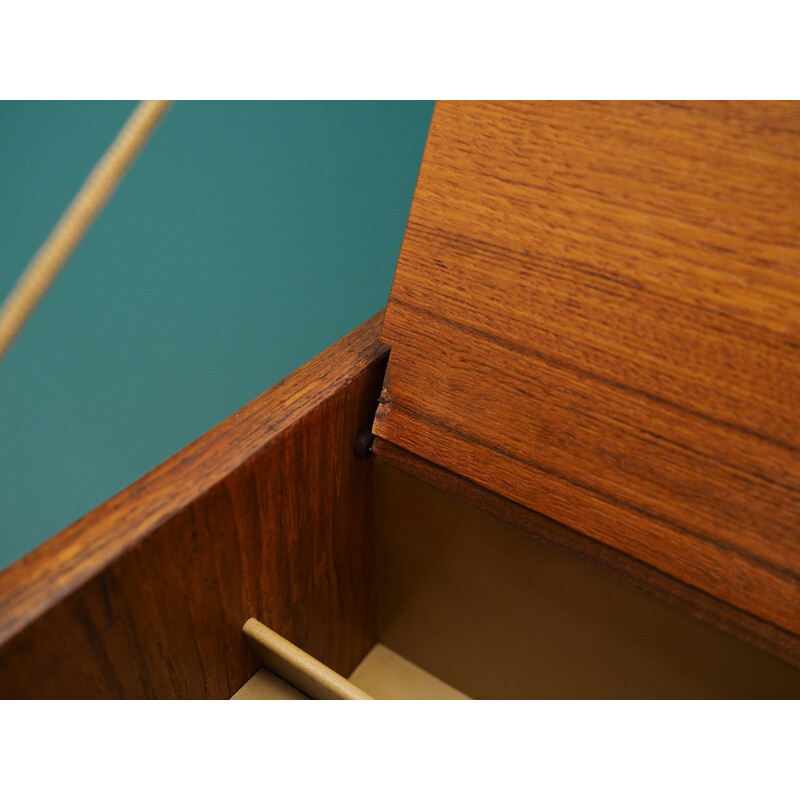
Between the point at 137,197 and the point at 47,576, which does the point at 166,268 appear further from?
the point at 47,576

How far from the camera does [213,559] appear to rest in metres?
0.46

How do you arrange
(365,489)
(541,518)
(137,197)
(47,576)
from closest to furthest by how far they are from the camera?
(47,576) → (541,518) → (365,489) → (137,197)

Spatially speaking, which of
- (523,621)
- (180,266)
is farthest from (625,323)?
(180,266)

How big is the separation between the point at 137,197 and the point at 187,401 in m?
0.37

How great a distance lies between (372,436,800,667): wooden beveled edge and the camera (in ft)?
1.43

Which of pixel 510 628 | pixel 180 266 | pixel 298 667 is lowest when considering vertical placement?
pixel 298 667

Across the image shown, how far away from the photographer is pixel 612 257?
43 cm

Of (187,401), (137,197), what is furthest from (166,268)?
(187,401)

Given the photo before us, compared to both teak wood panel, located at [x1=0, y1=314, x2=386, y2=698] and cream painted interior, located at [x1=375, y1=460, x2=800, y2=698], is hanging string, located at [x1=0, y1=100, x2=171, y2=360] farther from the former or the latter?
cream painted interior, located at [x1=375, y1=460, x2=800, y2=698]

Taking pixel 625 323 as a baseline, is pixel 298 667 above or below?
below

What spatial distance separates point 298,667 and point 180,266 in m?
0.81

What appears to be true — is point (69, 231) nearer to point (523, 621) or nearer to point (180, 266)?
point (523, 621)

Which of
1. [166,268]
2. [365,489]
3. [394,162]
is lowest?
[365,489]

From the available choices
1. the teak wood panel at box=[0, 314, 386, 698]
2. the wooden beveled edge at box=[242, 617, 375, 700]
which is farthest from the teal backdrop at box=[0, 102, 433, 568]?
the wooden beveled edge at box=[242, 617, 375, 700]
